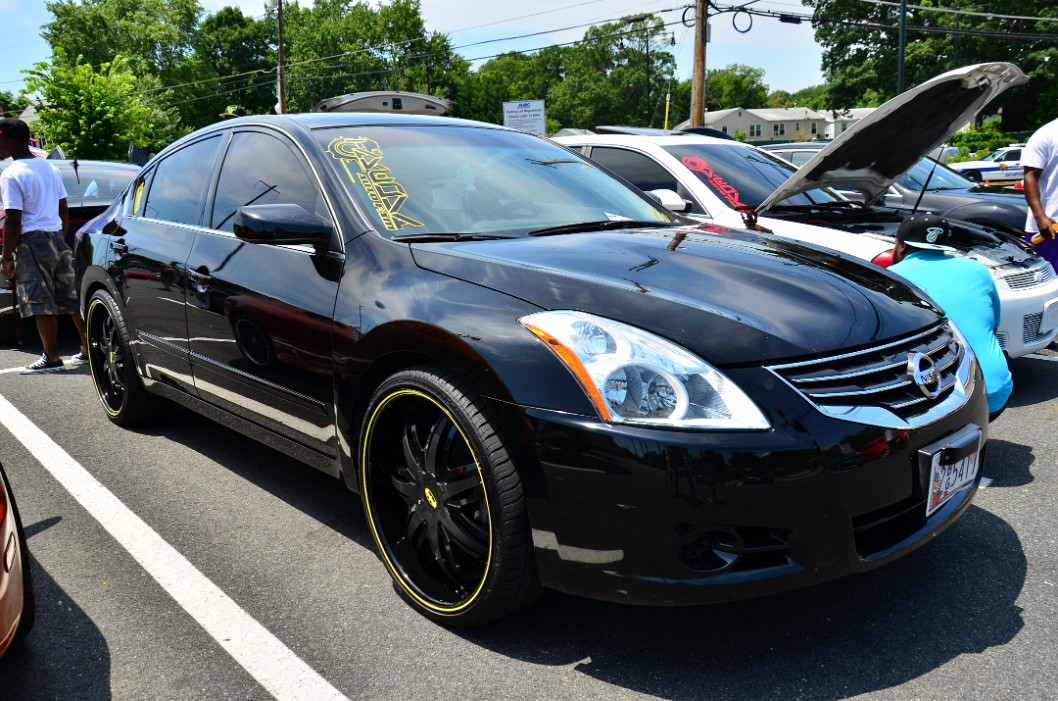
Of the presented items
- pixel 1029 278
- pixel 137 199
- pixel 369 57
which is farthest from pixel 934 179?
pixel 369 57

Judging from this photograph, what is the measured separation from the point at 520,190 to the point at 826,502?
1.84 metres

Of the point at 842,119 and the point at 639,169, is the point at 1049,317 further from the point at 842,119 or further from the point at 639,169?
the point at 842,119

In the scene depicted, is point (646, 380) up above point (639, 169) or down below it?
below

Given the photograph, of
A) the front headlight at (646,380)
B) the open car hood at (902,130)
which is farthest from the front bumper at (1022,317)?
the front headlight at (646,380)

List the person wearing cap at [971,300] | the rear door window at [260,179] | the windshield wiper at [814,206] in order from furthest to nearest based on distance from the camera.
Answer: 1. the windshield wiper at [814,206]
2. the person wearing cap at [971,300]
3. the rear door window at [260,179]

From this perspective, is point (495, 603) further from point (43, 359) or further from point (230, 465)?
point (43, 359)

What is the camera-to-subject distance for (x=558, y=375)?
231 cm

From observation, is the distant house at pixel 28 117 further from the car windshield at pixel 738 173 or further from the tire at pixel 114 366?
the car windshield at pixel 738 173

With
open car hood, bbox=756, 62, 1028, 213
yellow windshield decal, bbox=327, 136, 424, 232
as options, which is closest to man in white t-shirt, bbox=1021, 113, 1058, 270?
open car hood, bbox=756, 62, 1028, 213

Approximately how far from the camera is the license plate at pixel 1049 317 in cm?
514

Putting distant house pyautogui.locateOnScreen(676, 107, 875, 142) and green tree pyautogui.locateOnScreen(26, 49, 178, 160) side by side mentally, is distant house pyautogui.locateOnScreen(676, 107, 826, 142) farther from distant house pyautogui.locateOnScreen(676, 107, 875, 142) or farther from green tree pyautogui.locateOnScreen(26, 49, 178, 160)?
green tree pyautogui.locateOnScreen(26, 49, 178, 160)

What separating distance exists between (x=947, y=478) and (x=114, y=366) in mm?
4271

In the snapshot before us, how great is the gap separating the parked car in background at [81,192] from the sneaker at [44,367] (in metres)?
0.78

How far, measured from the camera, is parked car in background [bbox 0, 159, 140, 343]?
741cm
